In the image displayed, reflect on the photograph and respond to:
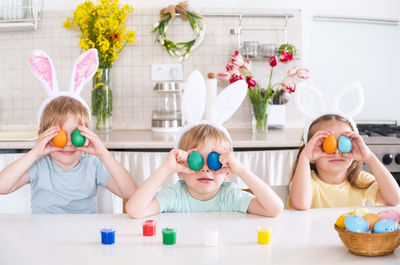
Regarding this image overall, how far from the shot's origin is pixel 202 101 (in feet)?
4.67

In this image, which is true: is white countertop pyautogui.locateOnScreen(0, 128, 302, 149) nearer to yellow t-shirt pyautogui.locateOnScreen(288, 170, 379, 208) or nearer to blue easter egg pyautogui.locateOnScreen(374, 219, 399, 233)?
yellow t-shirt pyautogui.locateOnScreen(288, 170, 379, 208)

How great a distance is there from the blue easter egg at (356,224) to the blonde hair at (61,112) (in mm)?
1031

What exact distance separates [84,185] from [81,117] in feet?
0.82

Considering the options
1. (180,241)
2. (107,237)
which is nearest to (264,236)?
(180,241)

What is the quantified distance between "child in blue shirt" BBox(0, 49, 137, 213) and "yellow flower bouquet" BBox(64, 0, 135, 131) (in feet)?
3.44

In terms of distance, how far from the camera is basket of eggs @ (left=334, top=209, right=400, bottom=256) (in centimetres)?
84

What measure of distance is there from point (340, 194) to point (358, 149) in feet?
0.69

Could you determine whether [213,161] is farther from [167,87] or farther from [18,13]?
[18,13]

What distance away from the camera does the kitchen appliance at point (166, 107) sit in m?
2.62

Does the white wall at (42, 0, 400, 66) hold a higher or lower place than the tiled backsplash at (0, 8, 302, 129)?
higher

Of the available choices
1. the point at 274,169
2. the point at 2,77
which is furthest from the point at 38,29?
the point at 274,169

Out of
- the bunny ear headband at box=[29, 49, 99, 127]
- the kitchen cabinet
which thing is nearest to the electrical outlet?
the kitchen cabinet

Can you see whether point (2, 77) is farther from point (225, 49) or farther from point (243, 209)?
point (243, 209)

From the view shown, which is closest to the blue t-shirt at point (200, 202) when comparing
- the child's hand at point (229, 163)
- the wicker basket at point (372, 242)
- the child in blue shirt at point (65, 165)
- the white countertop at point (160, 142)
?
the child's hand at point (229, 163)
